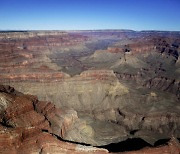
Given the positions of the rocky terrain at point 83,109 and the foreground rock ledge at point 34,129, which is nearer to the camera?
the foreground rock ledge at point 34,129

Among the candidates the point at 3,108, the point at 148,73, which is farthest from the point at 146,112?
the point at 148,73

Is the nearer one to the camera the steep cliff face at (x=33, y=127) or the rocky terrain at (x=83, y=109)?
the steep cliff face at (x=33, y=127)

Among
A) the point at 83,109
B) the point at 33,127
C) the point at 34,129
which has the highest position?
the point at 33,127

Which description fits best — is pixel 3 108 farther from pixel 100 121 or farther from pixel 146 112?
pixel 146 112

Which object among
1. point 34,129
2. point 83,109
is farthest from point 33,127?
point 83,109

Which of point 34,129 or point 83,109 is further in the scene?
point 83,109

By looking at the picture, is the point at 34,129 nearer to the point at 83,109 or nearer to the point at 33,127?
the point at 33,127

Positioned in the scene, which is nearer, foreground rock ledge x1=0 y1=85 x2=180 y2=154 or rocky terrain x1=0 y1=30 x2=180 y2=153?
foreground rock ledge x1=0 y1=85 x2=180 y2=154

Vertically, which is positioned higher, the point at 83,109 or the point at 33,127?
the point at 33,127
